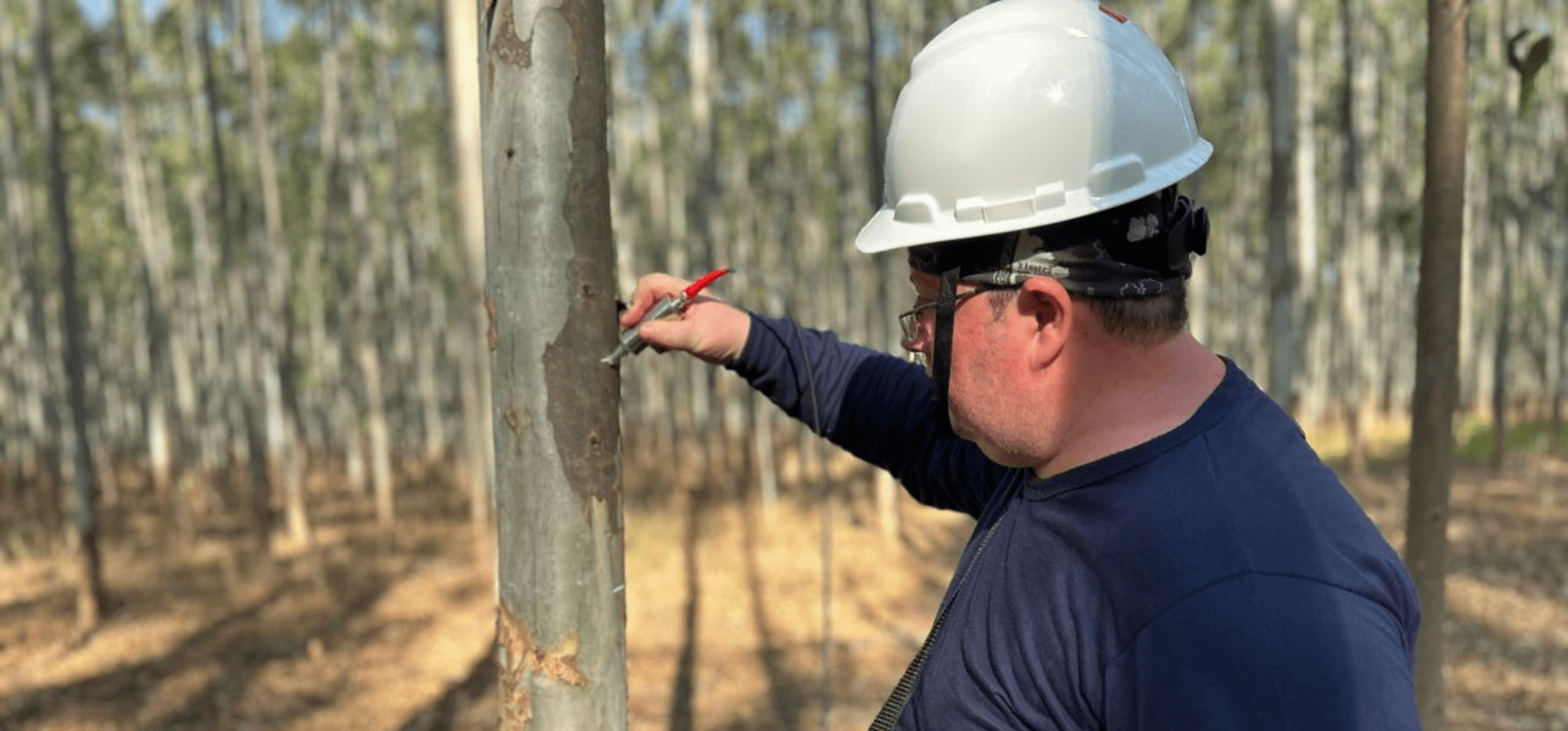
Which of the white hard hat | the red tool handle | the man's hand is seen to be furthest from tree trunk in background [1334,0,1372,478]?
the white hard hat

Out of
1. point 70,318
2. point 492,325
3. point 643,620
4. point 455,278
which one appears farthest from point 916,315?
point 455,278

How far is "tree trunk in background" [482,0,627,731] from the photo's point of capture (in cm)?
157

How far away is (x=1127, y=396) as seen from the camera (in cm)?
121

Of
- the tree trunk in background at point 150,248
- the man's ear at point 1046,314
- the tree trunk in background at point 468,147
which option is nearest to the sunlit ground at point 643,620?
the tree trunk in background at point 150,248

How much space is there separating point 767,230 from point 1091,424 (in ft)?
99.9

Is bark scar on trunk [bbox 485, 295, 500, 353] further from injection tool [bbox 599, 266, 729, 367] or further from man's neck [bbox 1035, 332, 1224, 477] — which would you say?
man's neck [bbox 1035, 332, 1224, 477]

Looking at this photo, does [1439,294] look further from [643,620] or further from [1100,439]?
[643,620]

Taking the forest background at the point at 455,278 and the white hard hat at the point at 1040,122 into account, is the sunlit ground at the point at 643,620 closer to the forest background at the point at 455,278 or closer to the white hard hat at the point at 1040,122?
the forest background at the point at 455,278

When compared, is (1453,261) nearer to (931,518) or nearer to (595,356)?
(595,356)

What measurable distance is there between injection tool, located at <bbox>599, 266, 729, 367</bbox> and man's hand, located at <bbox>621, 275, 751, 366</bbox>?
0.01 m

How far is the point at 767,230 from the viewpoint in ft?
103

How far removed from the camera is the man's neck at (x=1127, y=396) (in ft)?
3.93

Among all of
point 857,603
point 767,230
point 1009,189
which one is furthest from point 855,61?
point 1009,189

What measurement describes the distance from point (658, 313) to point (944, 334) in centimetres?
65
